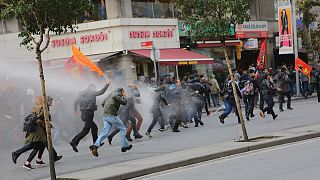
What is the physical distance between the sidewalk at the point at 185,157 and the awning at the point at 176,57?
13.2 m

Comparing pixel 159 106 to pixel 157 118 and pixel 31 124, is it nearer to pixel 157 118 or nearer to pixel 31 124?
pixel 157 118

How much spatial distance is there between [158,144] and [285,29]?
16.6 meters

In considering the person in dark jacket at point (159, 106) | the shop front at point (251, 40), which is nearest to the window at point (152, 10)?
the shop front at point (251, 40)

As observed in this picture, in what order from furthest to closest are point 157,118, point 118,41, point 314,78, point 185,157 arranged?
point 314,78
point 118,41
point 157,118
point 185,157

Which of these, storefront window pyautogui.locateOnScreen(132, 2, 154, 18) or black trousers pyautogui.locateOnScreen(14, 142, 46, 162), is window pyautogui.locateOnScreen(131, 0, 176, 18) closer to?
storefront window pyautogui.locateOnScreen(132, 2, 154, 18)

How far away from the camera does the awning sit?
26.3 m

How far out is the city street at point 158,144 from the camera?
11.2m

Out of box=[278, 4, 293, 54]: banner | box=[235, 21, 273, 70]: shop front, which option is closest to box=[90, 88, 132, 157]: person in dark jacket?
box=[278, 4, 293, 54]: banner

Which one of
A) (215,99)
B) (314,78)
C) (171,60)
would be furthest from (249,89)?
(314,78)

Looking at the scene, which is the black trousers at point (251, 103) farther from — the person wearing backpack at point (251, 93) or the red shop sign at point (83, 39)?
the red shop sign at point (83, 39)

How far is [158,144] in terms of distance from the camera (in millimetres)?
13883

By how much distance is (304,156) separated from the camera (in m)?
10.0

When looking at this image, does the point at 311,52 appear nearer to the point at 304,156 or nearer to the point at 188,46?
the point at 188,46

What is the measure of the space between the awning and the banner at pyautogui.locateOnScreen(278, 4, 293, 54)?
4029 mm
